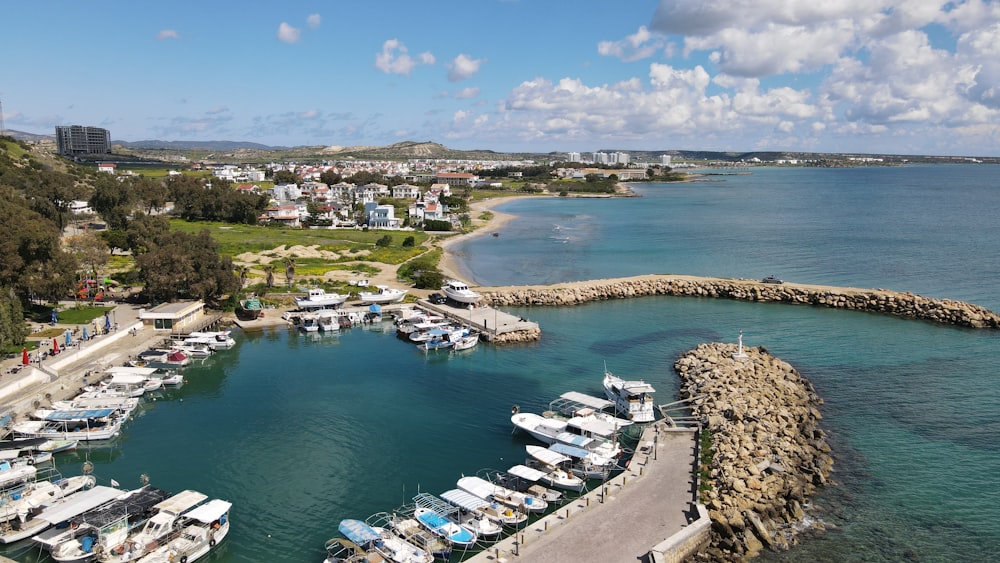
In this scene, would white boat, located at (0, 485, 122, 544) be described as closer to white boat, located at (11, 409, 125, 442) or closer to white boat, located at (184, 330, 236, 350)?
white boat, located at (11, 409, 125, 442)

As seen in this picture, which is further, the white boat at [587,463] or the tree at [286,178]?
the tree at [286,178]

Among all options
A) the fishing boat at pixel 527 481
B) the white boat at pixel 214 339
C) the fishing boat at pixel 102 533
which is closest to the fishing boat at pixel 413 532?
the fishing boat at pixel 527 481

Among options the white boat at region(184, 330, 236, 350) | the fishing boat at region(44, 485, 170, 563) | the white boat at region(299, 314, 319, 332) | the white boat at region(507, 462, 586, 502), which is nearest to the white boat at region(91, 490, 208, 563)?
the fishing boat at region(44, 485, 170, 563)

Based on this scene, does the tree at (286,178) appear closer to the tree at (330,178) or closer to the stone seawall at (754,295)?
the tree at (330,178)

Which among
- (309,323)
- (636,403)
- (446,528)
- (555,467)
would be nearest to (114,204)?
(309,323)

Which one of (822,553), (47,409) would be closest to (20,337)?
(47,409)

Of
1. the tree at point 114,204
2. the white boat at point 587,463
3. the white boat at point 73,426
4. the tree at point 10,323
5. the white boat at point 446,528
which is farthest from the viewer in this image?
the tree at point 114,204
